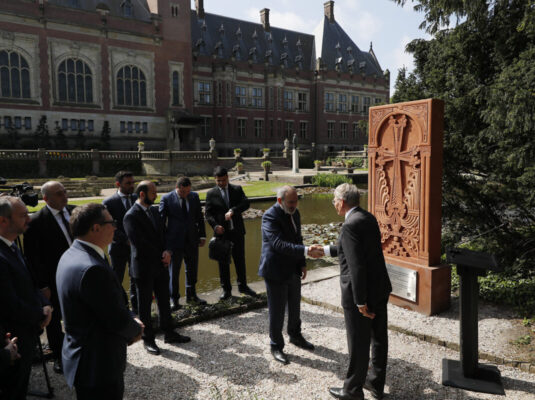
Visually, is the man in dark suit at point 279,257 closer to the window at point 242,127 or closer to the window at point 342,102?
the window at point 242,127

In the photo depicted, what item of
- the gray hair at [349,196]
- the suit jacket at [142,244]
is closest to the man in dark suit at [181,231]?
the suit jacket at [142,244]

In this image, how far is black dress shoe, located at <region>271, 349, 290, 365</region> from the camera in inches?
168

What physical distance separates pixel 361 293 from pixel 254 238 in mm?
8123

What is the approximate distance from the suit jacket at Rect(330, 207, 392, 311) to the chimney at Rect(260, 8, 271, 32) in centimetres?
5018

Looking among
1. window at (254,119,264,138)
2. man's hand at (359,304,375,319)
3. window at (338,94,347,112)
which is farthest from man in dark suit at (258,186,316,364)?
window at (338,94,347,112)

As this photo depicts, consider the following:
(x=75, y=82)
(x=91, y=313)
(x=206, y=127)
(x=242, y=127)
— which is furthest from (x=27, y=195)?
(x=242, y=127)

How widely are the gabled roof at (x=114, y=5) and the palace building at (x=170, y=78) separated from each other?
3.5 inches

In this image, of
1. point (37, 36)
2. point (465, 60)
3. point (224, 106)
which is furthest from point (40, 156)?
point (465, 60)

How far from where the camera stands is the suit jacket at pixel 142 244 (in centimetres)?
447

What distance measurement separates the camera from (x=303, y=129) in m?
50.7

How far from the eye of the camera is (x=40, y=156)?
26.5m

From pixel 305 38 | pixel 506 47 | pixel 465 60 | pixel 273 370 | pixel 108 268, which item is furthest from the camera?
pixel 305 38

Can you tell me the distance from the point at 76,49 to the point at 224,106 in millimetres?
15153

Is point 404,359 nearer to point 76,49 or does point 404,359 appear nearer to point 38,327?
point 38,327
